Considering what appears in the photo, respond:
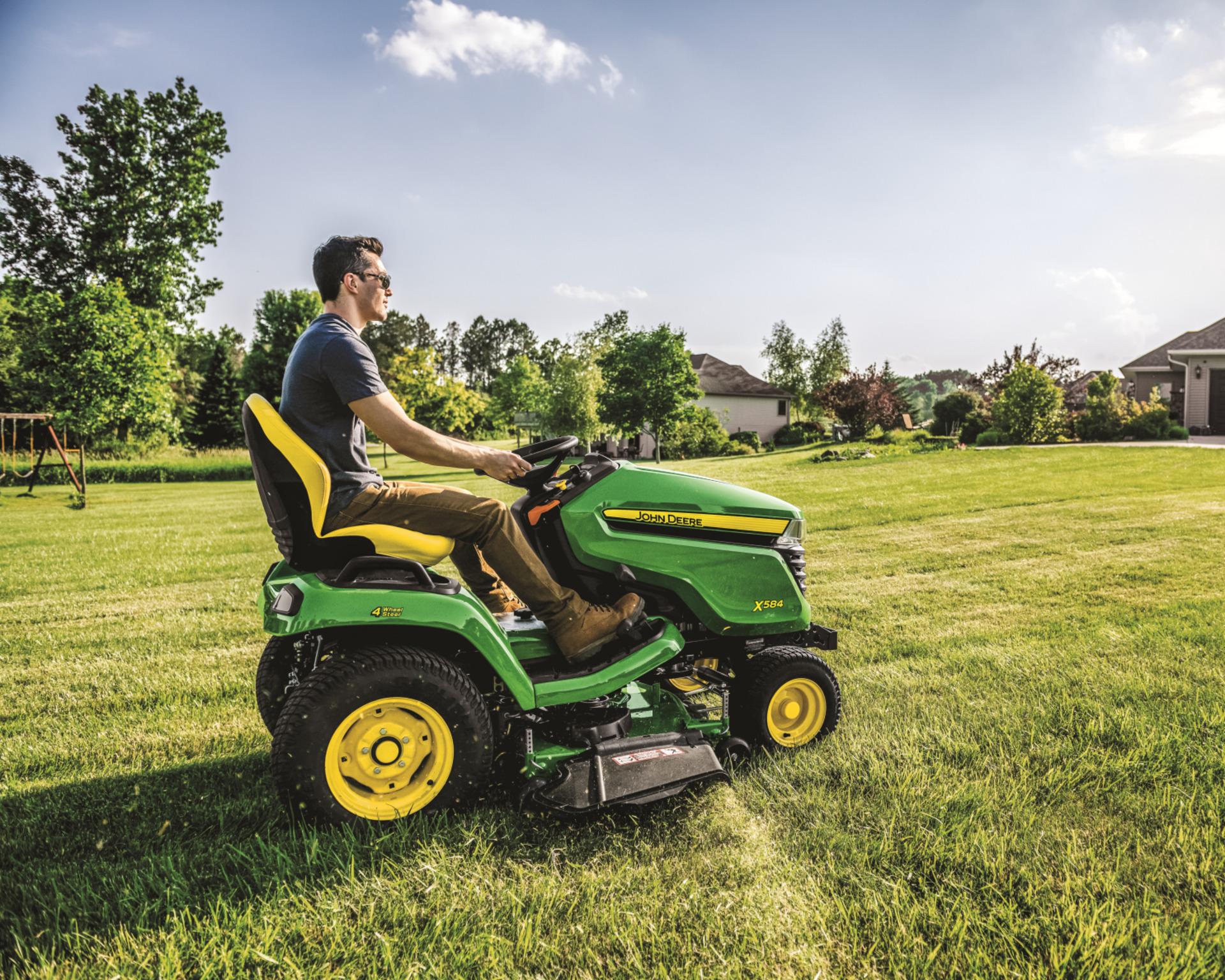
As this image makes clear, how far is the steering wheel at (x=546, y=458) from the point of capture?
3105 millimetres

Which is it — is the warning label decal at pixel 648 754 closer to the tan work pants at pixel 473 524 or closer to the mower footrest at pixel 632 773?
the mower footrest at pixel 632 773

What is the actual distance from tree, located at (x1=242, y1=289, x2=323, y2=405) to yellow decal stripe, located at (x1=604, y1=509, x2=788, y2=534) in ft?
166

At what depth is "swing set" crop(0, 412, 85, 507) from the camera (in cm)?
1806

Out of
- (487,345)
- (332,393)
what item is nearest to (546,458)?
(332,393)

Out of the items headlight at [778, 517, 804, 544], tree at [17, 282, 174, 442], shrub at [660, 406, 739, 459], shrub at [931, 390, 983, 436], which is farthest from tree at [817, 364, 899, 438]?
headlight at [778, 517, 804, 544]

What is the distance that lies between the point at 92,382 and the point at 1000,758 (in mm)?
28151

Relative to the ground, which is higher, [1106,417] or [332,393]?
[1106,417]

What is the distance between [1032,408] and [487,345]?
75.0 meters

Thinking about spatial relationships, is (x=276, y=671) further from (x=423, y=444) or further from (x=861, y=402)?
(x=861, y=402)

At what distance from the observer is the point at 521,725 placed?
2979 mm

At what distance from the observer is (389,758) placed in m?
2.70

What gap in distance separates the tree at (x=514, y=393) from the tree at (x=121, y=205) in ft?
70.2

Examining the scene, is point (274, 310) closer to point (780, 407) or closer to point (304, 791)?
point (780, 407)

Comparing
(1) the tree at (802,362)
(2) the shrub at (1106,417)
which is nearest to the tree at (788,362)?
(1) the tree at (802,362)
